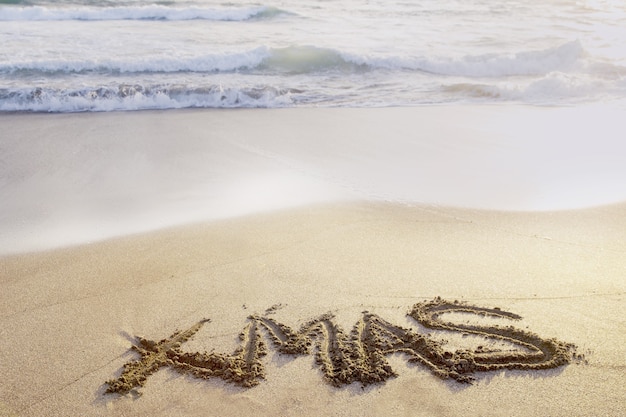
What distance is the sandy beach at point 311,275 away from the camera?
2674 mm

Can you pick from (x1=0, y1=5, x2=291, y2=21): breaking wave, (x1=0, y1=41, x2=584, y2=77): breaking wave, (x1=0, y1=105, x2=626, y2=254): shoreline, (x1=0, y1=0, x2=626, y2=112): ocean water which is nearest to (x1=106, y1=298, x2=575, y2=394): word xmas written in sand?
(x1=0, y1=105, x2=626, y2=254): shoreline

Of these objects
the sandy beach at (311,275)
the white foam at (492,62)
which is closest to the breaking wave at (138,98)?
the sandy beach at (311,275)

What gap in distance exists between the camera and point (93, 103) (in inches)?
312

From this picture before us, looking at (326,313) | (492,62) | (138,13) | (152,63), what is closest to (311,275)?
(326,313)

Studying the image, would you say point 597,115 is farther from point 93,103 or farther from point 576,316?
point 93,103

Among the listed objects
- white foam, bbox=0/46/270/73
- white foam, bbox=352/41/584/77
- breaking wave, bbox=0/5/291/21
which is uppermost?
breaking wave, bbox=0/5/291/21

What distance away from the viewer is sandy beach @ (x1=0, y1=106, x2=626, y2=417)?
2674 millimetres

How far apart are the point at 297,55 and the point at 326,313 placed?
27.1 ft

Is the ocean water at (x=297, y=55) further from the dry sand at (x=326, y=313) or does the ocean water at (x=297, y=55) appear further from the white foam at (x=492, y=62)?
the dry sand at (x=326, y=313)

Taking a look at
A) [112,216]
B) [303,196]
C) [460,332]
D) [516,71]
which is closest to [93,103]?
[112,216]

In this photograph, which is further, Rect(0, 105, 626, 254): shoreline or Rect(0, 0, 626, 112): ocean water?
Rect(0, 0, 626, 112): ocean water

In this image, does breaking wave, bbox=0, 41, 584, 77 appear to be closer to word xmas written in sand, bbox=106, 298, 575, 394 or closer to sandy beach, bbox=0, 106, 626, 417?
sandy beach, bbox=0, 106, 626, 417

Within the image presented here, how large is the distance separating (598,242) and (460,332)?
5.80 feet

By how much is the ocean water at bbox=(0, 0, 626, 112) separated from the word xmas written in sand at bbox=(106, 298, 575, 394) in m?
5.52
